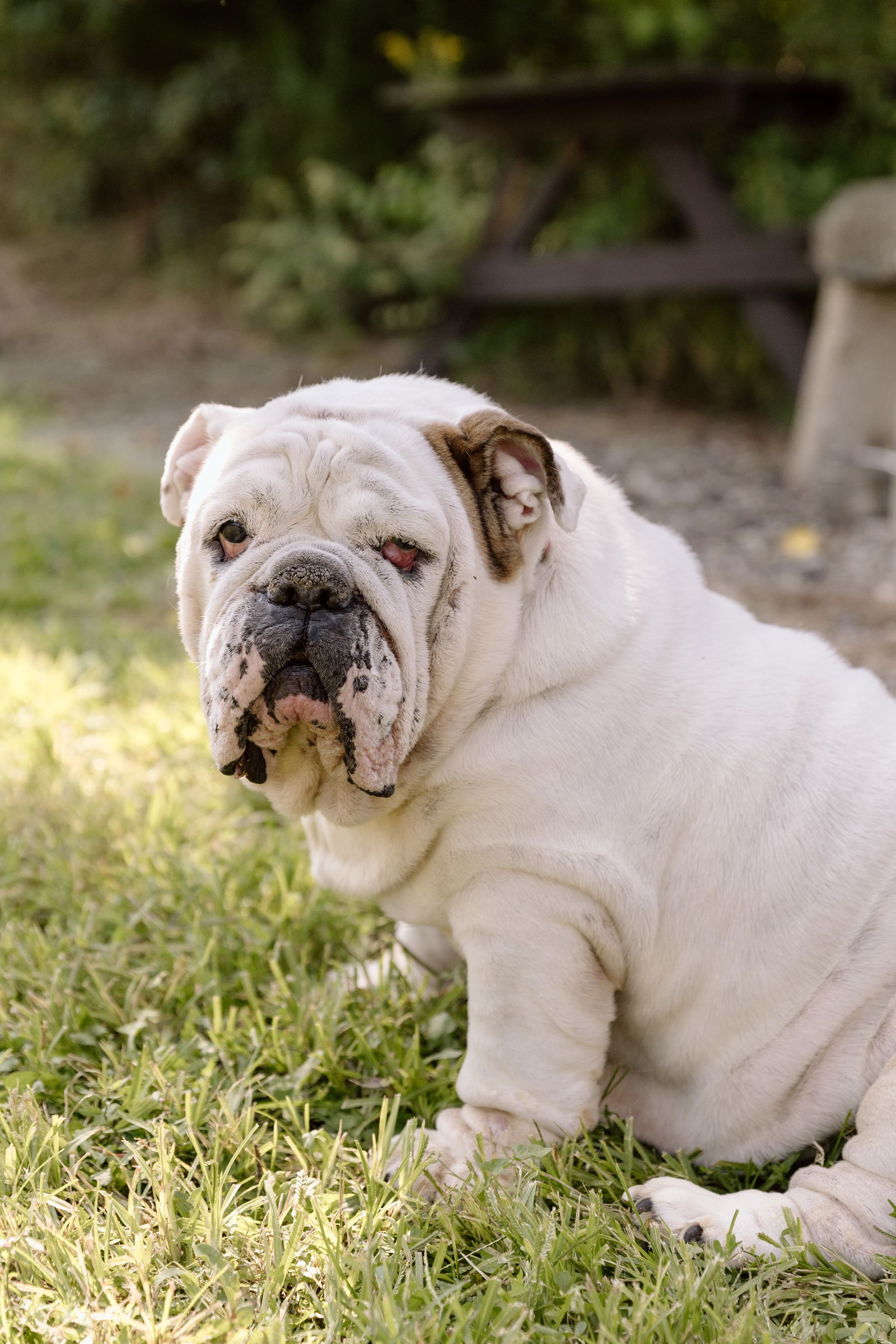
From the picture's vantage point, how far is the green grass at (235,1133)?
2.03 m

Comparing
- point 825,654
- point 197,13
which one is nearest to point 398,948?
point 825,654

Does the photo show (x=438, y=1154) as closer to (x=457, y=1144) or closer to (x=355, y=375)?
(x=457, y=1144)

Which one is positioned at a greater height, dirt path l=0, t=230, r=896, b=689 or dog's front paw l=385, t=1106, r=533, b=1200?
dog's front paw l=385, t=1106, r=533, b=1200

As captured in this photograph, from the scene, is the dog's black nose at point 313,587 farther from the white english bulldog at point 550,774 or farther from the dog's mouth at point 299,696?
the dog's mouth at point 299,696

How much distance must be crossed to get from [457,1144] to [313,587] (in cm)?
115

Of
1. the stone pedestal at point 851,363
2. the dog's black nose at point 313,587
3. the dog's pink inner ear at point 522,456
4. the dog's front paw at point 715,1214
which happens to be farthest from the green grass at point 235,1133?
the stone pedestal at point 851,363

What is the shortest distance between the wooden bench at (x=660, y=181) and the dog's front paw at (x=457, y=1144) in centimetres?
680

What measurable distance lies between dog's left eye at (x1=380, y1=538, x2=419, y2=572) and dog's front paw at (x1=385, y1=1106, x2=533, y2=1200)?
3.54ft

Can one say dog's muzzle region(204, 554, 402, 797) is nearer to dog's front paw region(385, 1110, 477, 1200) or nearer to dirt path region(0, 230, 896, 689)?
dog's front paw region(385, 1110, 477, 1200)

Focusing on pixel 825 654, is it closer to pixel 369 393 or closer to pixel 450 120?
pixel 369 393

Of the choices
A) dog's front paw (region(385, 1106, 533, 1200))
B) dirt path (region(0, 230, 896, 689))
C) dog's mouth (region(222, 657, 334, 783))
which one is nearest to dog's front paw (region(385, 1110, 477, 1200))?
dog's front paw (region(385, 1106, 533, 1200))

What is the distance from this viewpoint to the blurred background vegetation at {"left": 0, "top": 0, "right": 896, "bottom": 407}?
911 centimetres

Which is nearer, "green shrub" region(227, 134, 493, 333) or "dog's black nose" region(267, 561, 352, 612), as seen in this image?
"dog's black nose" region(267, 561, 352, 612)

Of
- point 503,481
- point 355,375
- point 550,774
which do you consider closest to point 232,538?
point 503,481
